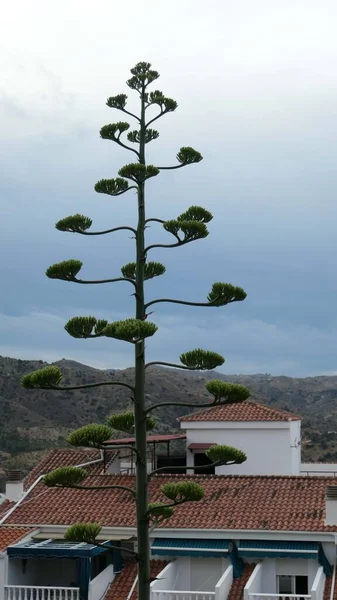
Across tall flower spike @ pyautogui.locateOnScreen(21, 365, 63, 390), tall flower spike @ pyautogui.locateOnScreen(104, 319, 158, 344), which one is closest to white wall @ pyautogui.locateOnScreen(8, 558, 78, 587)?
tall flower spike @ pyautogui.locateOnScreen(21, 365, 63, 390)

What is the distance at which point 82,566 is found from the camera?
18.9 m

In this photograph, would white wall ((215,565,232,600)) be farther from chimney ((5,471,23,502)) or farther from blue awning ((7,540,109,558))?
chimney ((5,471,23,502))

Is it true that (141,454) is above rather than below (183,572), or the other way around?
above

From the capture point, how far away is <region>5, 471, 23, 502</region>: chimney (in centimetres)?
2275

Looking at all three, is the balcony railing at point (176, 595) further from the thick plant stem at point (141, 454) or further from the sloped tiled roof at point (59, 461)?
the thick plant stem at point (141, 454)

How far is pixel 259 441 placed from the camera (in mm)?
28500

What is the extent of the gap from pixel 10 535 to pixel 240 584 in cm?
495

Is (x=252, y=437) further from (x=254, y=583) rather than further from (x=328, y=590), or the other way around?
(x=254, y=583)

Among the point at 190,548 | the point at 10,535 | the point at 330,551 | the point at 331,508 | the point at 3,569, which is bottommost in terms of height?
the point at 3,569

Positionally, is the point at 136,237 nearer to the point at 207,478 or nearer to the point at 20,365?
the point at 207,478

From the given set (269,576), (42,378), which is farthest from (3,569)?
(42,378)

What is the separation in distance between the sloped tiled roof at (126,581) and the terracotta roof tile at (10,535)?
2191mm

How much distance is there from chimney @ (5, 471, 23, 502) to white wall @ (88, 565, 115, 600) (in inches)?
163

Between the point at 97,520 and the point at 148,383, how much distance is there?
51.4m
